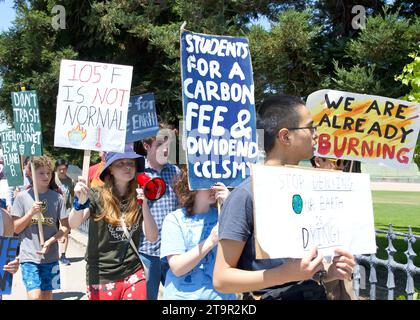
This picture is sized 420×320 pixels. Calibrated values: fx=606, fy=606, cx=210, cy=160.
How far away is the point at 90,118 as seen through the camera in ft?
16.4

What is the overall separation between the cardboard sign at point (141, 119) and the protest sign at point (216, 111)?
2193 mm

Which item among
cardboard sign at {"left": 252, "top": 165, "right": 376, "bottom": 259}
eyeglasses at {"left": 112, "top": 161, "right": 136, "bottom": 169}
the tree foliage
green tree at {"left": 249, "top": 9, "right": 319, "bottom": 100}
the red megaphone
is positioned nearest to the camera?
cardboard sign at {"left": 252, "top": 165, "right": 376, "bottom": 259}

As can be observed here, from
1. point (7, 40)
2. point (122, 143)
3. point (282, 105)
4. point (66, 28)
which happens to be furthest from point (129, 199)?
point (7, 40)

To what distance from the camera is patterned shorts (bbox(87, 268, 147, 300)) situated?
4.52 m

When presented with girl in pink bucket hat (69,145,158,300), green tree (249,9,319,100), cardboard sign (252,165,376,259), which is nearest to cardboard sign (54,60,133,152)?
girl in pink bucket hat (69,145,158,300)

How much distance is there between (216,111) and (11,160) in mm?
4720

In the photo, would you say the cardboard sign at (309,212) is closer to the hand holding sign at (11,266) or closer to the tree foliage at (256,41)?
the hand holding sign at (11,266)

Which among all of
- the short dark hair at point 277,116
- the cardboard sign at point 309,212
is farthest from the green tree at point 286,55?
the cardboard sign at point 309,212

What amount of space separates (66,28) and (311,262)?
14.5 metres

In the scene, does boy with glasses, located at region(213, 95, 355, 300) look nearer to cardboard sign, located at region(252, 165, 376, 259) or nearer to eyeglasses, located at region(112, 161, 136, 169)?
cardboard sign, located at region(252, 165, 376, 259)

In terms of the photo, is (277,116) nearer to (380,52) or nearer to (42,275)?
(42,275)

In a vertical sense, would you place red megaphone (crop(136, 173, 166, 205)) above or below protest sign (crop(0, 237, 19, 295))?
above

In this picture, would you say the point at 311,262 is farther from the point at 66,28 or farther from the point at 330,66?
the point at 66,28

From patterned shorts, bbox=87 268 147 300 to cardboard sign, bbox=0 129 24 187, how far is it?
3.58 metres
